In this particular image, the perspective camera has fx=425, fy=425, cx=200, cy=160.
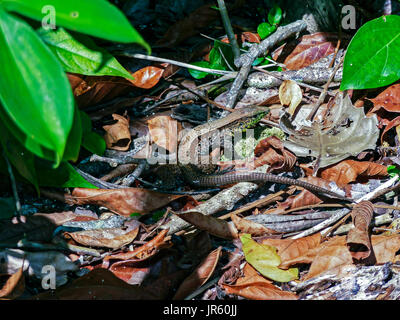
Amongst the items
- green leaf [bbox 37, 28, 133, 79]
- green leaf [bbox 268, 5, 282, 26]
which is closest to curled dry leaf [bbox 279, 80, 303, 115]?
green leaf [bbox 268, 5, 282, 26]

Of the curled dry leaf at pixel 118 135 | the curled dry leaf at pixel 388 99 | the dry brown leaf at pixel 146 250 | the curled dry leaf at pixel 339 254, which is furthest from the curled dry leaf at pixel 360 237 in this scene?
the curled dry leaf at pixel 118 135

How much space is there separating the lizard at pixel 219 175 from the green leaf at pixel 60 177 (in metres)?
0.96

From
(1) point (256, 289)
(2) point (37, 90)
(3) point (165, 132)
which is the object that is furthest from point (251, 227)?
(2) point (37, 90)

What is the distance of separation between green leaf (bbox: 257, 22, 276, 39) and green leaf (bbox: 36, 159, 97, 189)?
7.20ft

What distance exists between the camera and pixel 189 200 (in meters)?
3.23

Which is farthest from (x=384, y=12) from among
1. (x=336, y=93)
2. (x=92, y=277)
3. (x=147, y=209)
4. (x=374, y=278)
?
(x=92, y=277)

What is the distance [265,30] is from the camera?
13.1ft

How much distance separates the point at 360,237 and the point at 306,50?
6.70 ft

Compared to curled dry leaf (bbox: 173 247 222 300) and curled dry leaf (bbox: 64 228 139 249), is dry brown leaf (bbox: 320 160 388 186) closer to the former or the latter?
curled dry leaf (bbox: 173 247 222 300)

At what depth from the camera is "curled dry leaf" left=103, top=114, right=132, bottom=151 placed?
11.6 feet

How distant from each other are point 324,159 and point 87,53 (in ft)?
6.22

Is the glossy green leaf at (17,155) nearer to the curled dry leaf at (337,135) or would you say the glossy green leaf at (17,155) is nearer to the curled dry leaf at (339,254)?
the curled dry leaf at (339,254)

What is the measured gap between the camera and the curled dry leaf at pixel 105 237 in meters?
2.79
